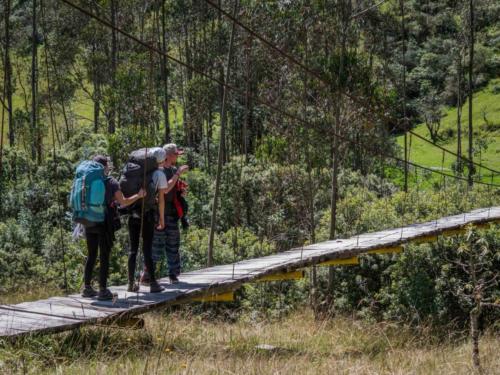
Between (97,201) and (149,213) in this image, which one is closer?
(97,201)

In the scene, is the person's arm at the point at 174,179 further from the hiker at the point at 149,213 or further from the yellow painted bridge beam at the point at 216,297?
the yellow painted bridge beam at the point at 216,297

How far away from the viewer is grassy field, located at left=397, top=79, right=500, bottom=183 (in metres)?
32.1

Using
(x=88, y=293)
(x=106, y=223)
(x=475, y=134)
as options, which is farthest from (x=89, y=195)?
(x=475, y=134)

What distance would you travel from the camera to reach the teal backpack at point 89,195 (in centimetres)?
454

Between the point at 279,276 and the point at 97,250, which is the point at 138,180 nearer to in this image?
the point at 97,250

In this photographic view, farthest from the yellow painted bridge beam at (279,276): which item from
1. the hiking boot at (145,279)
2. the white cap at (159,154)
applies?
the white cap at (159,154)

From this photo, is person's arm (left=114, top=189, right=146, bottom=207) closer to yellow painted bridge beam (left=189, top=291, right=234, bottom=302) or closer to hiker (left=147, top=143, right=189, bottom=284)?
hiker (left=147, top=143, right=189, bottom=284)

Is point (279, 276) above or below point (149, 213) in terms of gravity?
below

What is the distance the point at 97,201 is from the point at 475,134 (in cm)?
3258

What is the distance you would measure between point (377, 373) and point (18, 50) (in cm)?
2559

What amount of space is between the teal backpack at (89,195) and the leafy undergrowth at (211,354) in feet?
2.18

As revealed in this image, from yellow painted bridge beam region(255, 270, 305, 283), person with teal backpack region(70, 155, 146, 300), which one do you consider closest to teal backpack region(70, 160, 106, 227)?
person with teal backpack region(70, 155, 146, 300)

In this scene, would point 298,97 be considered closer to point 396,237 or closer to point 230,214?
point 230,214

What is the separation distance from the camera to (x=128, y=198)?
4785mm
